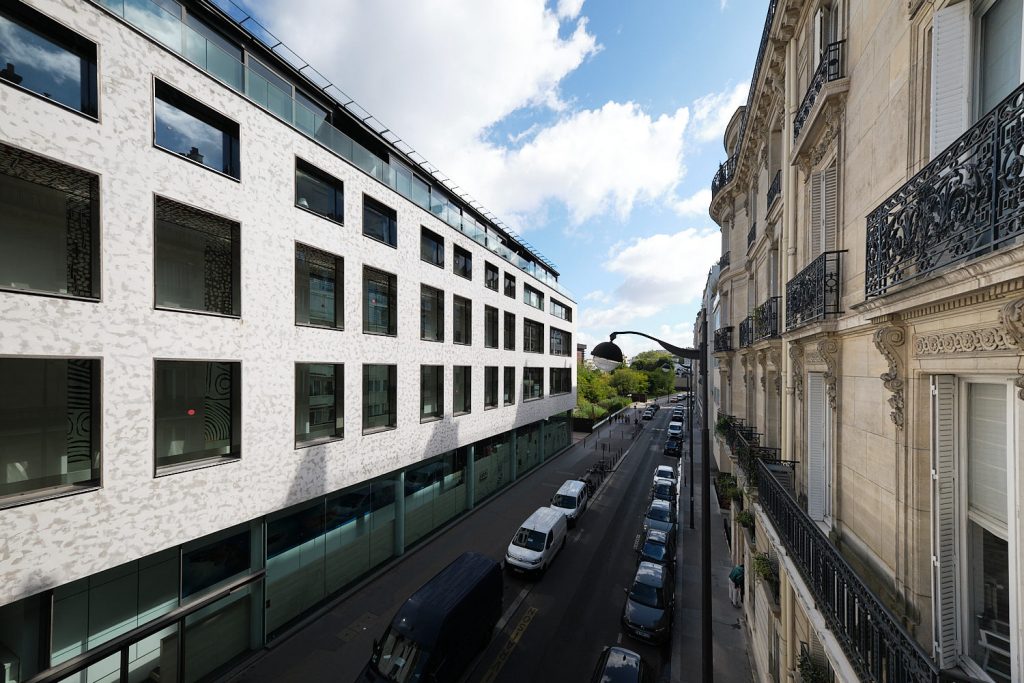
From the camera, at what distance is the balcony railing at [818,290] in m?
6.45

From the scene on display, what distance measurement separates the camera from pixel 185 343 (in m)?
9.86

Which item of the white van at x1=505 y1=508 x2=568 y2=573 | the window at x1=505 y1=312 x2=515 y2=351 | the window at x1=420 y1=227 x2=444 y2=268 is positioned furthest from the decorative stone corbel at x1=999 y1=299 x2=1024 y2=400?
the window at x1=505 y1=312 x2=515 y2=351

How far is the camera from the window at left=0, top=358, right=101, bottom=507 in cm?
774

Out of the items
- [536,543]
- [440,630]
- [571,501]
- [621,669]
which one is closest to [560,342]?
[571,501]

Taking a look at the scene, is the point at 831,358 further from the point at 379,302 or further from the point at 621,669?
the point at 379,302

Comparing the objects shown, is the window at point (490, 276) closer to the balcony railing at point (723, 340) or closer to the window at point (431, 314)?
the window at point (431, 314)

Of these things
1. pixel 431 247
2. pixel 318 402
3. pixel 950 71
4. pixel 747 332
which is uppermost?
pixel 431 247

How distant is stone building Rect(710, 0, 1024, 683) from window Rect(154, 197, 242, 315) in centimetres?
1297

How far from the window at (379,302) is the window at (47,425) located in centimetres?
761

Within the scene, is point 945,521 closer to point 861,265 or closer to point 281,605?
point 861,265

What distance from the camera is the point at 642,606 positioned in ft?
42.3

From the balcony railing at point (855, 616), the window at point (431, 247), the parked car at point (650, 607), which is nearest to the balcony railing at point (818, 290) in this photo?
the balcony railing at point (855, 616)

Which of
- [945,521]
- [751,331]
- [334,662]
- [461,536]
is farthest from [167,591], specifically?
[751,331]

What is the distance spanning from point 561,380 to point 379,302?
2330 cm
